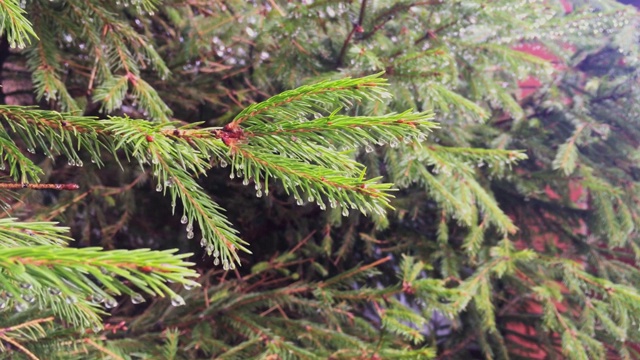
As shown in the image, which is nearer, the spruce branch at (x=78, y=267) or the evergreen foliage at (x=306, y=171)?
the spruce branch at (x=78, y=267)

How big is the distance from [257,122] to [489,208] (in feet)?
5.48

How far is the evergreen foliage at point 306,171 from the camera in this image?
850 mm

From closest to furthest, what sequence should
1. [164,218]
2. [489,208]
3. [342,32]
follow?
[489,208] → [342,32] → [164,218]

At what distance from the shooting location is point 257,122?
85 cm

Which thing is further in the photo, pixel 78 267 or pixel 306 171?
pixel 306 171

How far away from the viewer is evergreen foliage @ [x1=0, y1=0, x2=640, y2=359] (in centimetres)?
85

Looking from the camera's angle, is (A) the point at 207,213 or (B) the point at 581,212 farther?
(B) the point at 581,212

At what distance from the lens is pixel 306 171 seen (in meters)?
0.84

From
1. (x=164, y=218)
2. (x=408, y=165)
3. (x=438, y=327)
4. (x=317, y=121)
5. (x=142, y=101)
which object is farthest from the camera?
(x=438, y=327)

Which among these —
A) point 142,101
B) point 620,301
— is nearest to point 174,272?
point 142,101

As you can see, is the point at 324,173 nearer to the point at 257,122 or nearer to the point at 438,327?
the point at 257,122

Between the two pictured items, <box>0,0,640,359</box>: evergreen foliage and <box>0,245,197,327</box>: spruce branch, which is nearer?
<box>0,245,197,327</box>: spruce branch

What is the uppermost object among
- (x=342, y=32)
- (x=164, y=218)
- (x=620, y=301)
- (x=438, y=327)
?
(x=342, y=32)

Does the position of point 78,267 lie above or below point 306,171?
below
